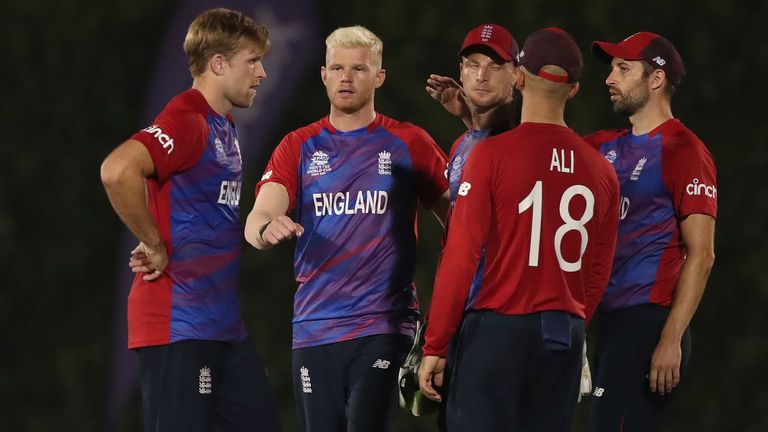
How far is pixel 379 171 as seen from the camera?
12.1ft

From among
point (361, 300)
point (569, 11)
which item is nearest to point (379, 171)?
point (361, 300)

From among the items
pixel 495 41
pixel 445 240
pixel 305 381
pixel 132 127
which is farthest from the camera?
pixel 132 127

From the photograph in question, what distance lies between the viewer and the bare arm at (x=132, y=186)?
Answer: 318cm

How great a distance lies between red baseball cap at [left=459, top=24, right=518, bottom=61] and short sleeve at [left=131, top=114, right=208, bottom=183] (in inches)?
34.2

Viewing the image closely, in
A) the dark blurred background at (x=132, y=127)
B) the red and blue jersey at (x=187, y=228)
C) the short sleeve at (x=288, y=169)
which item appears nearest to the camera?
the red and blue jersey at (x=187, y=228)

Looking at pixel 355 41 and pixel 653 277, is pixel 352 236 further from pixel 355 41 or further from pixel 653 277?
pixel 653 277

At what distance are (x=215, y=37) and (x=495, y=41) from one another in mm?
871

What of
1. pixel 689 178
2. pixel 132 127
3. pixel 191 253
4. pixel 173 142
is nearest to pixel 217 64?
pixel 173 142

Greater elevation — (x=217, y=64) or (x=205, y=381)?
(x=217, y=64)

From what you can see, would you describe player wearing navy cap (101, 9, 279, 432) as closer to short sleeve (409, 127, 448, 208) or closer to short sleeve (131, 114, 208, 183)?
short sleeve (131, 114, 208, 183)

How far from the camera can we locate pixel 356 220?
12.0 feet

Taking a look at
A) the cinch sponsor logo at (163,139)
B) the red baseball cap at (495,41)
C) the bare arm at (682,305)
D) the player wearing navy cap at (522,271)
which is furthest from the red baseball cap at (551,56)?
the cinch sponsor logo at (163,139)

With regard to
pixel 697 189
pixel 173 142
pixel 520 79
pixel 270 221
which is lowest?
pixel 270 221

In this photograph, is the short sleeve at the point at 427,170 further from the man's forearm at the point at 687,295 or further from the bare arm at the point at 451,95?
the man's forearm at the point at 687,295
